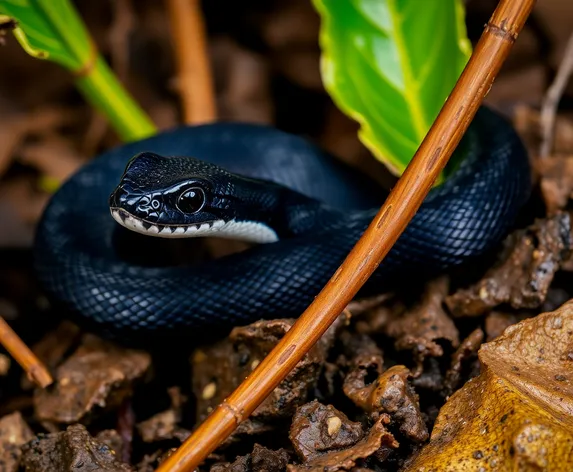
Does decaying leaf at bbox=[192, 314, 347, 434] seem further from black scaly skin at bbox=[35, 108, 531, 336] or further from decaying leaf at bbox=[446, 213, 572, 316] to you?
decaying leaf at bbox=[446, 213, 572, 316]

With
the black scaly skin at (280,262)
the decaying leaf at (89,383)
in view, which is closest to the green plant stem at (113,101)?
the black scaly skin at (280,262)

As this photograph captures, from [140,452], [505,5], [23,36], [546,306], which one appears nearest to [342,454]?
[140,452]

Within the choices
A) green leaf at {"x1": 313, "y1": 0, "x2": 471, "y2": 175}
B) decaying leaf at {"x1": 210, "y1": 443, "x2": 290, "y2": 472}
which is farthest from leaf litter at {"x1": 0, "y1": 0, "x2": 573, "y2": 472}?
green leaf at {"x1": 313, "y1": 0, "x2": 471, "y2": 175}

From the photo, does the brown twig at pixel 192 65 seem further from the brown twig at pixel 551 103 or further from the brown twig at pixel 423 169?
the brown twig at pixel 423 169

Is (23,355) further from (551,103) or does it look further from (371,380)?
(551,103)

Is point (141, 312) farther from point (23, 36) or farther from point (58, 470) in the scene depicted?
point (23, 36)

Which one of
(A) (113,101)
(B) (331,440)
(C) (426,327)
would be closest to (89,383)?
(B) (331,440)
